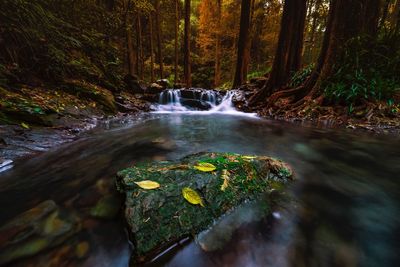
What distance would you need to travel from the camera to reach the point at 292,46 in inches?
372

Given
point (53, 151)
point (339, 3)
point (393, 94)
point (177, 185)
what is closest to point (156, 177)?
point (177, 185)

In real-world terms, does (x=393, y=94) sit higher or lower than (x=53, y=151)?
higher

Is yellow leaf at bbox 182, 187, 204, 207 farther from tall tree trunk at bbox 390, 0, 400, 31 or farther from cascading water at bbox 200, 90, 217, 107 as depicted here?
cascading water at bbox 200, 90, 217, 107

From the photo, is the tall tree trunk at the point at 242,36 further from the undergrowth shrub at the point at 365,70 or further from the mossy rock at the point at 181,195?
the mossy rock at the point at 181,195

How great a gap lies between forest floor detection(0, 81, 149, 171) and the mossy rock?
7.78 ft

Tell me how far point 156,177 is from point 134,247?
0.57m

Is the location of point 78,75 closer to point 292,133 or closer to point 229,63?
point 292,133

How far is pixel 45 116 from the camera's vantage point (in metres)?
4.54

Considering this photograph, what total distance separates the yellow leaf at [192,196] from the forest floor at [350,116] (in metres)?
5.12

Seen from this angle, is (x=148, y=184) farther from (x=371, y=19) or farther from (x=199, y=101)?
(x=199, y=101)

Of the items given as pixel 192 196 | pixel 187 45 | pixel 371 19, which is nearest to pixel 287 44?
pixel 371 19

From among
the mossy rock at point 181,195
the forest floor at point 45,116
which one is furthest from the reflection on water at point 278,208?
the forest floor at point 45,116

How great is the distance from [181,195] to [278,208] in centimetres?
86

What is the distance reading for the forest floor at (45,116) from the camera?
3.50 m
